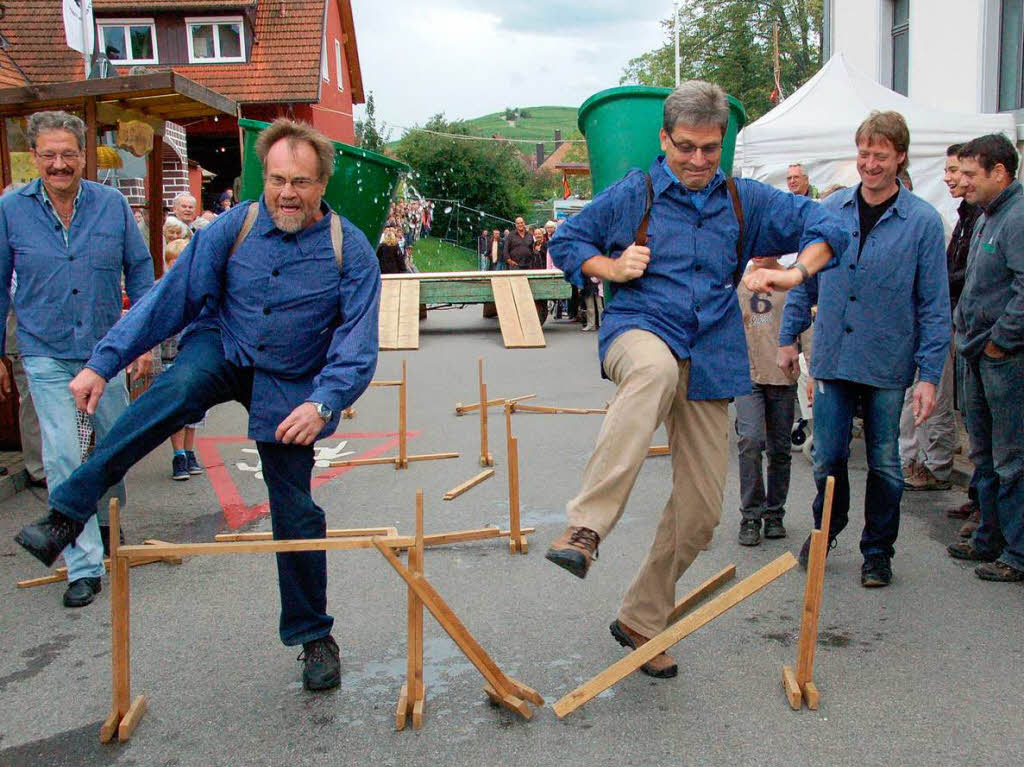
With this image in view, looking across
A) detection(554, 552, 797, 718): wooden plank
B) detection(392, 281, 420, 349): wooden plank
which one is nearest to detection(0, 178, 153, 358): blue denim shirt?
detection(554, 552, 797, 718): wooden plank

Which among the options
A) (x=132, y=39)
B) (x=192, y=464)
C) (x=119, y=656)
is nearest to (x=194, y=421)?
(x=119, y=656)

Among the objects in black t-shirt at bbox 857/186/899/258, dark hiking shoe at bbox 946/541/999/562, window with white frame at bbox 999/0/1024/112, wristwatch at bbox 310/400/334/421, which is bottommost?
dark hiking shoe at bbox 946/541/999/562

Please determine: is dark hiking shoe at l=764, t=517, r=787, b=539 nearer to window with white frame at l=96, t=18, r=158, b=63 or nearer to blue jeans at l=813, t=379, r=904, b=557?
blue jeans at l=813, t=379, r=904, b=557

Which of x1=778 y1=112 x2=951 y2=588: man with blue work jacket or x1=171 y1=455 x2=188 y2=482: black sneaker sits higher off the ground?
x1=778 y1=112 x2=951 y2=588: man with blue work jacket

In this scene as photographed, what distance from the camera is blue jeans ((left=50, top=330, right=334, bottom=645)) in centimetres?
354

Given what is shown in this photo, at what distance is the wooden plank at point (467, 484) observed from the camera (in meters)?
6.90

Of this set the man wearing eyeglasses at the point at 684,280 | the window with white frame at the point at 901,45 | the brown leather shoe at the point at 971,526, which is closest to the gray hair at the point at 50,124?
the man wearing eyeglasses at the point at 684,280

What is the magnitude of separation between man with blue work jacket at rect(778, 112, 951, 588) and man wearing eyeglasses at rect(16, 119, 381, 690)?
2294 mm

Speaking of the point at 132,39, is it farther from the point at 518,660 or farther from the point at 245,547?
the point at 245,547

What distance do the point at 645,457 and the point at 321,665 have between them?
1.46 metres

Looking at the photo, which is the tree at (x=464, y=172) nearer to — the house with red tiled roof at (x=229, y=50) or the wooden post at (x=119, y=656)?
the house with red tiled roof at (x=229, y=50)

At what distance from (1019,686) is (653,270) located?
6.68 ft

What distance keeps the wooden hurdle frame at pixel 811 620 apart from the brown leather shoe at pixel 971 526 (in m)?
2.37

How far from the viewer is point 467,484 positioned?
714 cm
